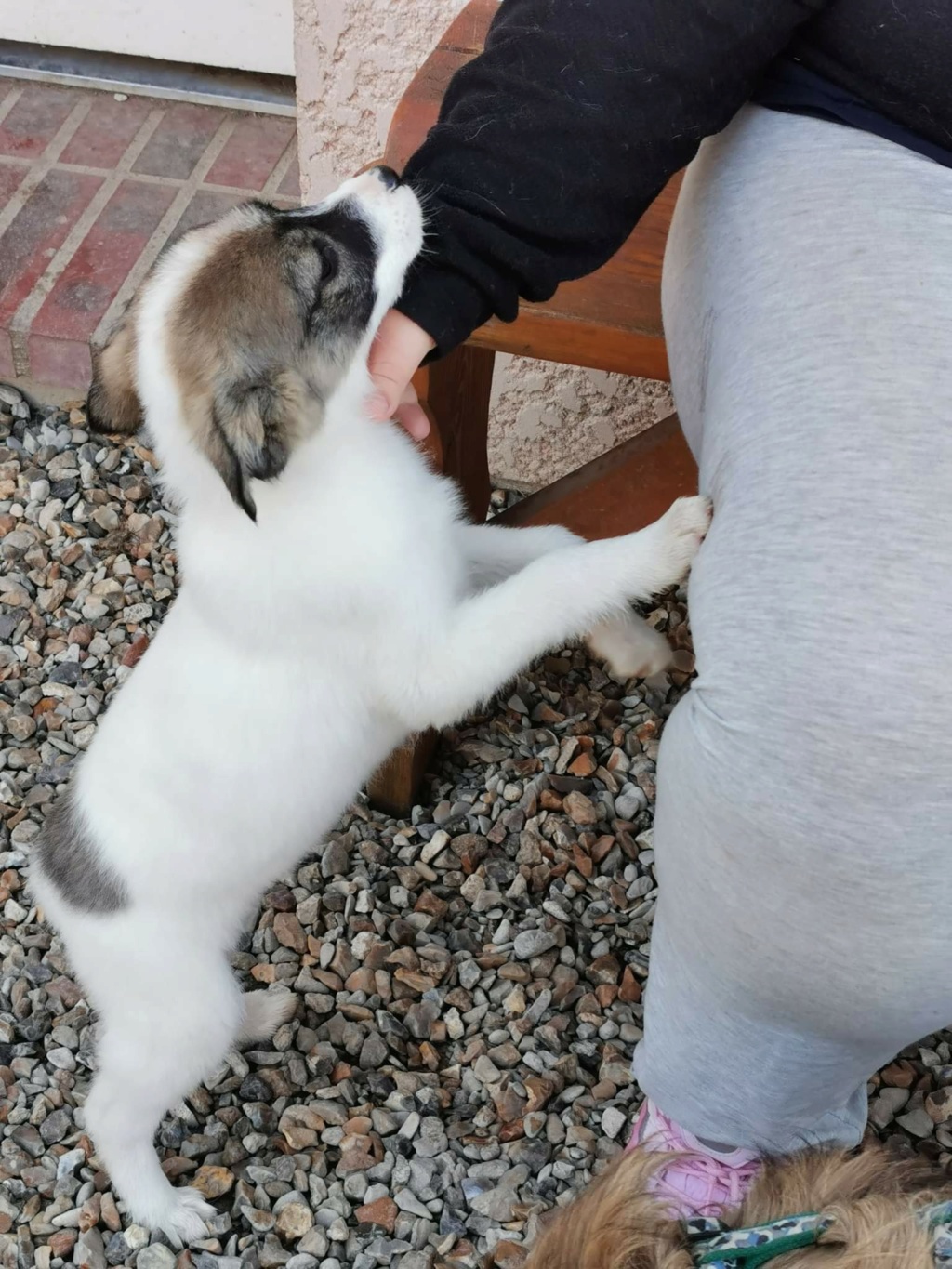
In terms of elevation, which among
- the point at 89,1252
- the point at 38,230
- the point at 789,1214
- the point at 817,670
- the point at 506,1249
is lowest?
the point at 89,1252

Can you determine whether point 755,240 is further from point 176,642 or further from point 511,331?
point 176,642

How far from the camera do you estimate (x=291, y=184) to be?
2.96 metres

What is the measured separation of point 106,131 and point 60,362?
776 mm

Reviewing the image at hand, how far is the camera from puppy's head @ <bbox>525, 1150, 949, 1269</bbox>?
841 mm

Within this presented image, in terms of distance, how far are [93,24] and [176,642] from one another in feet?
7.61

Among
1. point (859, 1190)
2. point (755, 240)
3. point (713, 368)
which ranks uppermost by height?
point (755, 240)

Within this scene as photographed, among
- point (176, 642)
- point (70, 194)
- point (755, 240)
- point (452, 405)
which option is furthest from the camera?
point (70, 194)

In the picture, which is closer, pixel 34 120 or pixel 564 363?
pixel 564 363

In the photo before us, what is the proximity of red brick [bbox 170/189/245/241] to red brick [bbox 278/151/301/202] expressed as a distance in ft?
0.33

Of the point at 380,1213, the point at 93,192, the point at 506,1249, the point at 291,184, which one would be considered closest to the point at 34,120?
the point at 93,192

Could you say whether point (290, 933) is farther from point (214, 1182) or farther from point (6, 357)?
point (6, 357)

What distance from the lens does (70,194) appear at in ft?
9.84

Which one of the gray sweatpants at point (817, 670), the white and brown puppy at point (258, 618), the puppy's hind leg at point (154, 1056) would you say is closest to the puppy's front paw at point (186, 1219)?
the puppy's hind leg at point (154, 1056)

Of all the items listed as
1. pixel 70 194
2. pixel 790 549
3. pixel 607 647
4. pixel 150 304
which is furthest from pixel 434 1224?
pixel 70 194
